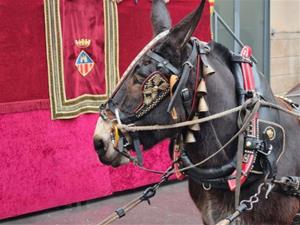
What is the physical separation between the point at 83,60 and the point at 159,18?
258 cm

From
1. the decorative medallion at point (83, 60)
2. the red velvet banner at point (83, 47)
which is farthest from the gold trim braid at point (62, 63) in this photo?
the decorative medallion at point (83, 60)

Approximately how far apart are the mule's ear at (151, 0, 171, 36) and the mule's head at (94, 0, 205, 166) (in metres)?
0.18

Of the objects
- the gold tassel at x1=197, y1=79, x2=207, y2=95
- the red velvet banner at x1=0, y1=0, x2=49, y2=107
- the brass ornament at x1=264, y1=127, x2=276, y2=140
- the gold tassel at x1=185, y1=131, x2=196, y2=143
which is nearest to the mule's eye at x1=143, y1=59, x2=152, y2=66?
the gold tassel at x1=197, y1=79, x2=207, y2=95

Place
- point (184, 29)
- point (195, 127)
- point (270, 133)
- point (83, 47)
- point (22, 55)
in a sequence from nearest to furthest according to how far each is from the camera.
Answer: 1. point (184, 29)
2. point (195, 127)
3. point (270, 133)
4. point (22, 55)
5. point (83, 47)

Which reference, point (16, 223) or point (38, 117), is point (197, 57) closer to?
point (38, 117)

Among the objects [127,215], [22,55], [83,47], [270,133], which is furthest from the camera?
[127,215]

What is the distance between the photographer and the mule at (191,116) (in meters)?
2.35

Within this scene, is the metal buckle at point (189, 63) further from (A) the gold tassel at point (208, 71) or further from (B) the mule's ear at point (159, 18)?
(B) the mule's ear at point (159, 18)

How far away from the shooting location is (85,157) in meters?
5.28

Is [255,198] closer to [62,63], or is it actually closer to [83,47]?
[62,63]

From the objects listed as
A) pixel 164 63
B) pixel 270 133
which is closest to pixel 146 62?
pixel 164 63

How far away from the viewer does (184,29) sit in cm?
232

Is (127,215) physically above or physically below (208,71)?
below

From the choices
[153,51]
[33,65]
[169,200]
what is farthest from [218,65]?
[169,200]
